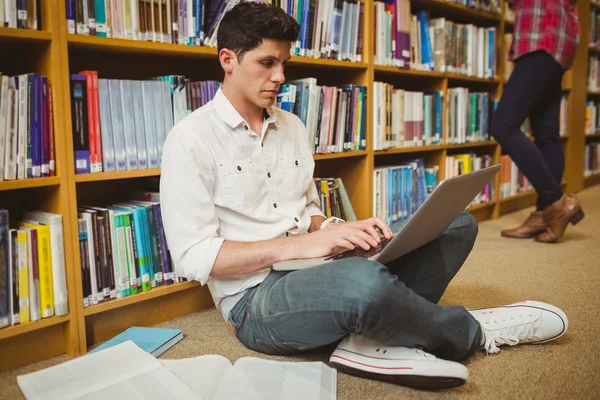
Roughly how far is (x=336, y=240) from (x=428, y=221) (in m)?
0.19

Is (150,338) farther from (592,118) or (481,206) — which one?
(592,118)

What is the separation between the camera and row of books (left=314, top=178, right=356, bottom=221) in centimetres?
189

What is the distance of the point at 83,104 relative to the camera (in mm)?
1298

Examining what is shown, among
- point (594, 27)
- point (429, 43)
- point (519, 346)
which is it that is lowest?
point (519, 346)

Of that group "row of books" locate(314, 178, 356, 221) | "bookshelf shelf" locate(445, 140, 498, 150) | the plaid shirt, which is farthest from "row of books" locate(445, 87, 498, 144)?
"row of books" locate(314, 178, 356, 221)

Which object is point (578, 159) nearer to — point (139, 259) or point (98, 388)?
point (139, 259)

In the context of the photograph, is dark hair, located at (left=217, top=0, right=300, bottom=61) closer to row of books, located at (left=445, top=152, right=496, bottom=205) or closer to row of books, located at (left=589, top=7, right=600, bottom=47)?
row of books, located at (left=445, top=152, right=496, bottom=205)

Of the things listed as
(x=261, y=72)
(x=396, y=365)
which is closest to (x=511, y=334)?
(x=396, y=365)

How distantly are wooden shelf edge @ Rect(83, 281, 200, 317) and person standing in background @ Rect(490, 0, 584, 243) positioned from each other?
163cm

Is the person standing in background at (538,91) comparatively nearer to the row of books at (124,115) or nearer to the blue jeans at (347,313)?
the blue jeans at (347,313)

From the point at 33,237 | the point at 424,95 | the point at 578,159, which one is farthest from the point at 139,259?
the point at 578,159

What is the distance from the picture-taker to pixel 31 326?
1222 mm

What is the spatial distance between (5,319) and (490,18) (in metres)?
2.77

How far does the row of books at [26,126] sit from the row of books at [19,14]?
0.36ft
